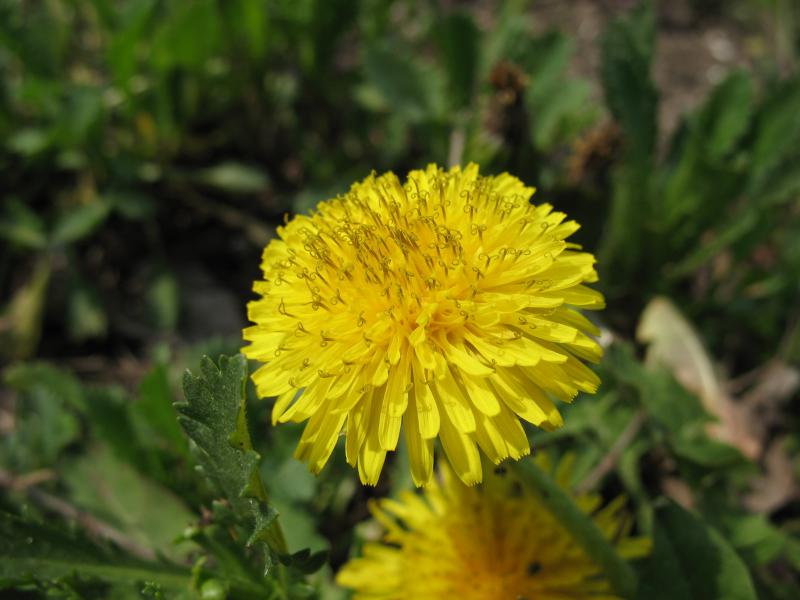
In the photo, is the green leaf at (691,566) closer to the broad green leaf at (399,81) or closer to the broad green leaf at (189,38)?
the broad green leaf at (399,81)

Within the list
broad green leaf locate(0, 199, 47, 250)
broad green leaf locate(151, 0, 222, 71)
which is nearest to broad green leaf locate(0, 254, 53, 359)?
broad green leaf locate(0, 199, 47, 250)

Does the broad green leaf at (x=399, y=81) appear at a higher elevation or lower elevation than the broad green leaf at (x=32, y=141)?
lower

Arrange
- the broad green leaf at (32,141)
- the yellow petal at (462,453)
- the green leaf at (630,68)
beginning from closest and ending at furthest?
the yellow petal at (462,453) → the green leaf at (630,68) → the broad green leaf at (32,141)

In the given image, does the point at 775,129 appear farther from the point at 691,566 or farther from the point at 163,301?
the point at 163,301

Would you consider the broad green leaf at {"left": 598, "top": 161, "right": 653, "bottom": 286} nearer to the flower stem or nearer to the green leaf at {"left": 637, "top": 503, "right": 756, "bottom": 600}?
the green leaf at {"left": 637, "top": 503, "right": 756, "bottom": 600}

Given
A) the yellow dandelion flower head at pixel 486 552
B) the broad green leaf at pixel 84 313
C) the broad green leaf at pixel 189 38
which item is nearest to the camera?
the yellow dandelion flower head at pixel 486 552

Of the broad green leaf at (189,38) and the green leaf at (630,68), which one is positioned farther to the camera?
the broad green leaf at (189,38)

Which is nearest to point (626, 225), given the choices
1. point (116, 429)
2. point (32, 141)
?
point (116, 429)

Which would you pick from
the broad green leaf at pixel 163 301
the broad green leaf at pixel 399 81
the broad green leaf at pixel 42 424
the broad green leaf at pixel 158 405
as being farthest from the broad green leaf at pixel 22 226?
the broad green leaf at pixel 399 81
